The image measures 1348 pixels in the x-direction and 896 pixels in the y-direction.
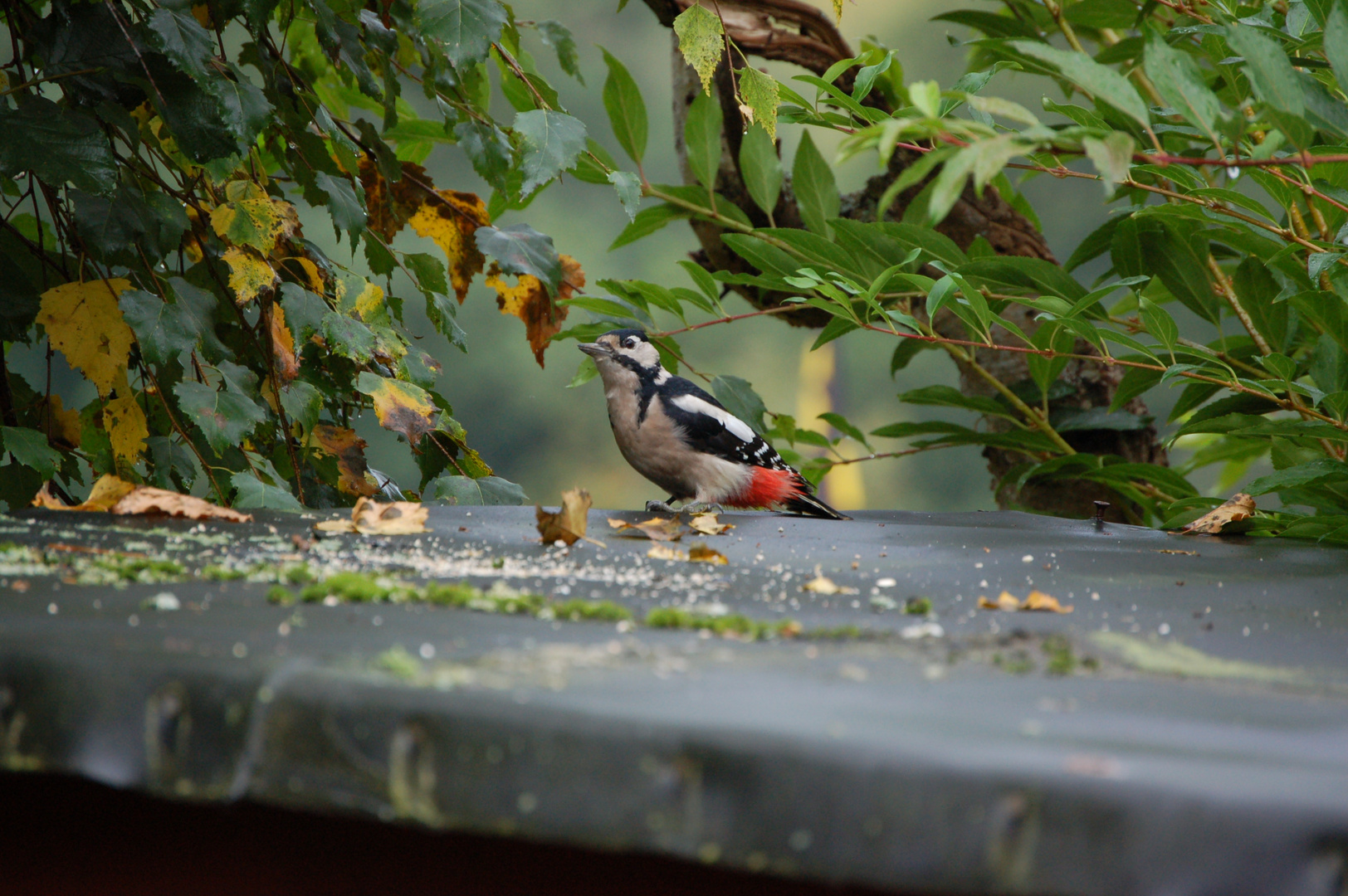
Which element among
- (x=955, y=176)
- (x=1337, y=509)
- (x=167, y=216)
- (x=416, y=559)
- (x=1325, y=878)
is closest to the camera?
(x=1325, y=878)

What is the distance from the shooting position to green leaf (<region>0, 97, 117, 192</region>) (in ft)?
3.60

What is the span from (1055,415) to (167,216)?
1898 mm

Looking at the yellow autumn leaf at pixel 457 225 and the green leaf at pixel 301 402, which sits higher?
the yellow autumn leaf at pixel 457 225

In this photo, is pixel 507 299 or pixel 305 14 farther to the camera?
pixel 507 299

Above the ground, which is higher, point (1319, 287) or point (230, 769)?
point (1319, 287)

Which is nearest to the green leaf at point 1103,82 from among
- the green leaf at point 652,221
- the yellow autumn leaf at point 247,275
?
the yellow autumn leaf at point 247,275

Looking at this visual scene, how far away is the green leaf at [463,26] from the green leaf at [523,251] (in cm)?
29

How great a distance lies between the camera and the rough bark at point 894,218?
2.45m

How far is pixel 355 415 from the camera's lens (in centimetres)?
175

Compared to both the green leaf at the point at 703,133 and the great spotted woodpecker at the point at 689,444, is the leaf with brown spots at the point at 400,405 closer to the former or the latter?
the great spotted woodpecker at the point at 689,444

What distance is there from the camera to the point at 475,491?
1531 mm

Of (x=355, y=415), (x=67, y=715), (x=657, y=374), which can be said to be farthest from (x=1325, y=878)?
(x=657, y=374)

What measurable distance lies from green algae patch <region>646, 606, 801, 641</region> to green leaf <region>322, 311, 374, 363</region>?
35.0 inches

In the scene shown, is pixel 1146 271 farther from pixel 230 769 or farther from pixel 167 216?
pixel 230 769
